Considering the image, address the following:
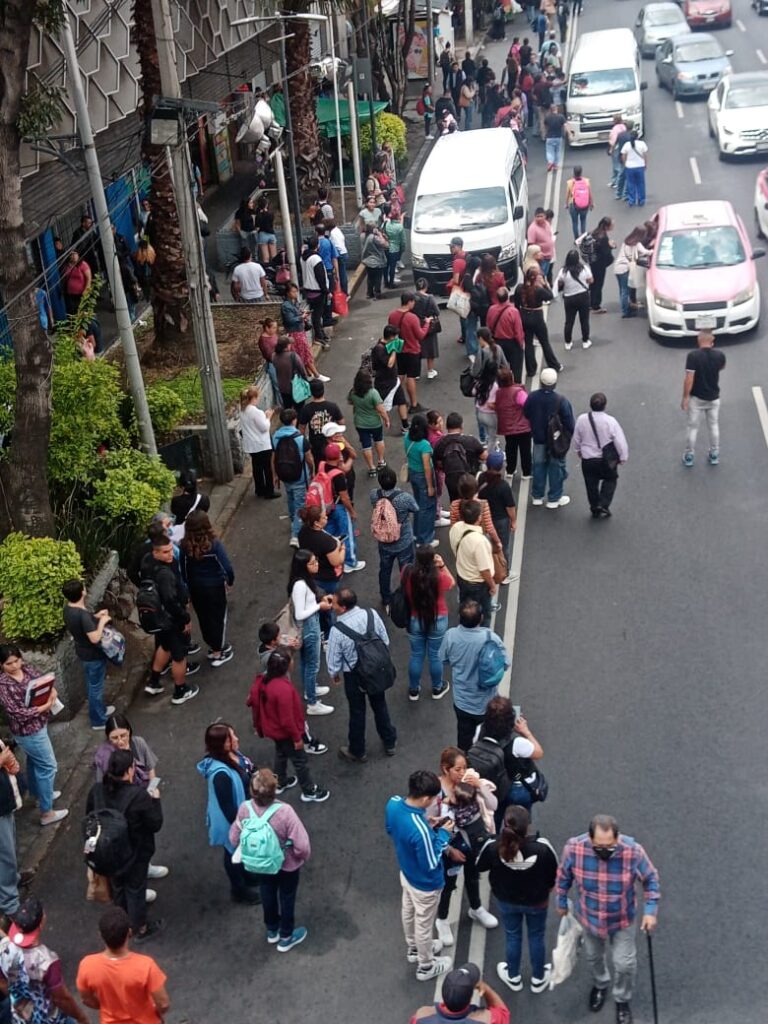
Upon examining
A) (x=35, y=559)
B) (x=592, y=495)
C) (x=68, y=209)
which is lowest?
(x=592, y=495)

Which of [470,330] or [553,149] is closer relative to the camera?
[470,330]

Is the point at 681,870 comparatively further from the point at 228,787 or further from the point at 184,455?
the point at 184,455

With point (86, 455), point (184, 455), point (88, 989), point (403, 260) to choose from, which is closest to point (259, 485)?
point (184, 455)

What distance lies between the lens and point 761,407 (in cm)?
1596

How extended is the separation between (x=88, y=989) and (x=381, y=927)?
2376 mm

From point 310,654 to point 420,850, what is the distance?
11.4 ft

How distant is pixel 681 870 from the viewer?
341 inches

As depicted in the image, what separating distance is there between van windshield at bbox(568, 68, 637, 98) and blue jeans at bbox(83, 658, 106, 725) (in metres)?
23.8

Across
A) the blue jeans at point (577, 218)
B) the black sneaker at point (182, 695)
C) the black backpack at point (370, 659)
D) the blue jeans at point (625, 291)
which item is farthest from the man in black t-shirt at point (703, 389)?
the blue jeans at point (577, 218)

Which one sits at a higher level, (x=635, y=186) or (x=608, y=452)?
(x=608, y=452)

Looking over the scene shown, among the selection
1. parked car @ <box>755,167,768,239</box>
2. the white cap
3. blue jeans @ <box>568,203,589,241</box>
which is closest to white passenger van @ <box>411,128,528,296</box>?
blue jeans @ <box>568,203,589,241</box>

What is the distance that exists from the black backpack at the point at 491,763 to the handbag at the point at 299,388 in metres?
8.17

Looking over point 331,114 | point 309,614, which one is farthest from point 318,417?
point 331,114

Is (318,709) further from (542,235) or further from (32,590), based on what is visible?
(542,235)
